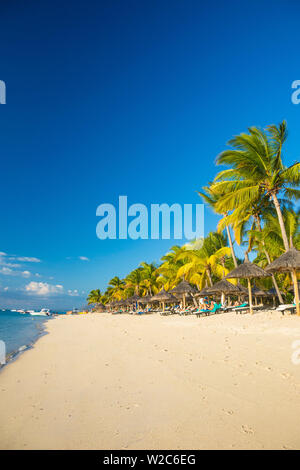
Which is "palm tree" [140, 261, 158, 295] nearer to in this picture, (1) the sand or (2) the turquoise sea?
(2) the turquoise sea

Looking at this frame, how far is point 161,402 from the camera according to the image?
11.1ft

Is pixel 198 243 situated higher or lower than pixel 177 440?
higher

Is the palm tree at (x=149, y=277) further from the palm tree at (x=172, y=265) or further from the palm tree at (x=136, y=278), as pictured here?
the palm tree at (x=172, y=265)

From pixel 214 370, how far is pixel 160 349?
2680mm

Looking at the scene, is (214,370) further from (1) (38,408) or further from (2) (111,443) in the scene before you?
(1) (38,408)

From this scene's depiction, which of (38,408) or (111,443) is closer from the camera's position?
(111,443)

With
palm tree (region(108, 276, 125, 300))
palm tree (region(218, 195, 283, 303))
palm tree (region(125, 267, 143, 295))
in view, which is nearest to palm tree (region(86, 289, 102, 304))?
palm tree (region(108, 276, 125, 300))

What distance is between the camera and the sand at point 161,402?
8.42 feet

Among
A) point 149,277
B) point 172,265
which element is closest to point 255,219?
point 172,265

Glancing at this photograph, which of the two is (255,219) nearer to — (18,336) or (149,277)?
(18,336)

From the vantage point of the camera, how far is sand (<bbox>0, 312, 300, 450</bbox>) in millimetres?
2566

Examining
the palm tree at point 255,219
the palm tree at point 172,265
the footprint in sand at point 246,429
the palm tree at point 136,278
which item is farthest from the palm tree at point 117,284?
the footprint in sand at point 246,429

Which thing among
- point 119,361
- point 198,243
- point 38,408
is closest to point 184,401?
point 38,408
